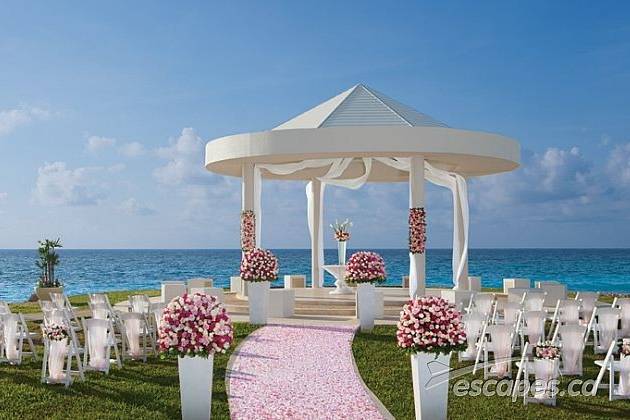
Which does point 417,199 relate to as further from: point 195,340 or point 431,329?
point 195,340

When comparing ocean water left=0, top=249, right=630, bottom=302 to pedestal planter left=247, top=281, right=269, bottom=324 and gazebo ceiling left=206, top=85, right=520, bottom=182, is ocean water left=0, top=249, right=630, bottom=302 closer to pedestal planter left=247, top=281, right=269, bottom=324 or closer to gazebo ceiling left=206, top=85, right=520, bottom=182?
gazebo ceiling left=206, top=85, right=520, bottom=182

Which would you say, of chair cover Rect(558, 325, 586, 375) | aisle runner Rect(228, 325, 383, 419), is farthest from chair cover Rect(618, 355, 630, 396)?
aisle runner Rect(228, 325, 383, 419)

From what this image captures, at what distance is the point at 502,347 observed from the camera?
34.8 feet

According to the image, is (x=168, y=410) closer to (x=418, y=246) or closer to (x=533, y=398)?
(x=533, y=398)

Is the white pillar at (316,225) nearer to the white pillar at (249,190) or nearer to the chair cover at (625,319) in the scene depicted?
the white pillar at (249,190)

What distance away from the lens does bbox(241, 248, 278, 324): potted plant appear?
15719 millimetres

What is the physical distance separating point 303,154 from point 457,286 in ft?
18.6

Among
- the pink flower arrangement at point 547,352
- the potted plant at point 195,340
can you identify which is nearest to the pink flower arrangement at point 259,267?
the pink flower arrangement at point 547,352

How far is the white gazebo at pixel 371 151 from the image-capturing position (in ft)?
57.7

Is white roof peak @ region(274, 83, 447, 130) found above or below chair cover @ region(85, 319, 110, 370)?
above

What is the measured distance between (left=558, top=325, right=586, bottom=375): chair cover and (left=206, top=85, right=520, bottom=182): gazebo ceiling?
7.89 metres

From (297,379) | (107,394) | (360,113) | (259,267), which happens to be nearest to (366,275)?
(259,267)

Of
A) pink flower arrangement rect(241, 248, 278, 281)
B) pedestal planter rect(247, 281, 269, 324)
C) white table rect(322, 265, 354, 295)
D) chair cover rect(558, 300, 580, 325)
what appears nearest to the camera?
chair cover rect(558, 300, 580, 325)

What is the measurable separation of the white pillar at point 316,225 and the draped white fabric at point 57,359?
44.1 ft
